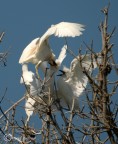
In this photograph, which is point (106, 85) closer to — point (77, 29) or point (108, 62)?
point (108, 62)

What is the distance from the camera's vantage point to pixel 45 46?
4.00 metres

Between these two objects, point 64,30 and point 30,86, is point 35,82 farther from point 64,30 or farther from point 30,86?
point 64,30

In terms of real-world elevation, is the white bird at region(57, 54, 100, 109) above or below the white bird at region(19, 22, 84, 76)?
below

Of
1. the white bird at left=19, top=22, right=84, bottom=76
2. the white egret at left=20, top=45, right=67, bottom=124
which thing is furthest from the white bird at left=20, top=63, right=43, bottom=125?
the white bird at left=19, top=22, right=84, bottom=76

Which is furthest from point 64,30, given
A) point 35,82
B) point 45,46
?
point 35,82

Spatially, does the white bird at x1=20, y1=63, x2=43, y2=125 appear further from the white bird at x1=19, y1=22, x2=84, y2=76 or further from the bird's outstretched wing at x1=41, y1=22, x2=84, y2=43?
the bird's outstretched wing at x1=41, y1=22, x2=84, y2=43

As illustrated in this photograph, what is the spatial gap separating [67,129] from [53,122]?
0.55ft

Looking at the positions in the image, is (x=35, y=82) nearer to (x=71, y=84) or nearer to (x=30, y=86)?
(x=30, y=86)

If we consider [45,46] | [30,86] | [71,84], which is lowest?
[30,86]

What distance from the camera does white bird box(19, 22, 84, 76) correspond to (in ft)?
12.2

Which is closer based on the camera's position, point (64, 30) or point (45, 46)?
point (64, 30)

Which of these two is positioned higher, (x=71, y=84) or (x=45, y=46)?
(x=45, y=46)

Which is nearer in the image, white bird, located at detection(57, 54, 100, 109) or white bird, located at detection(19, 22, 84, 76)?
white bird, located at detection(19, 22, 84, 76)

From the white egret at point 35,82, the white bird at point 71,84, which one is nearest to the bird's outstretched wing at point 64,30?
the white egret at point 35,82
